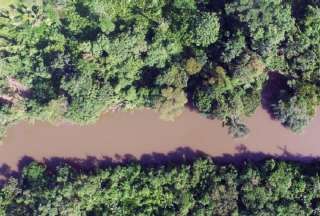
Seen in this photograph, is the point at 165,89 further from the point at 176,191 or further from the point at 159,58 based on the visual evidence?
the point at 176,191

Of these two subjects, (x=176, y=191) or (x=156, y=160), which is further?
(x=156, y=160)

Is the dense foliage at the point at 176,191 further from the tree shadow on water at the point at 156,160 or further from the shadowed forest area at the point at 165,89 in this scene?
the tree shadow on water at the point at 156,160

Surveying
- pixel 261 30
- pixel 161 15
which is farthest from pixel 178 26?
pixel 261 30

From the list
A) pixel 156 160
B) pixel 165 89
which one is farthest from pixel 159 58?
pixel 156 160

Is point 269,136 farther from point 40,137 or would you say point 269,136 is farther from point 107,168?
point 40,137

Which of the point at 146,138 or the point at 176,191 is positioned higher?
the point at 146,138

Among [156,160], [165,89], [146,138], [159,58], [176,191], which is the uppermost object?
[159,58]
